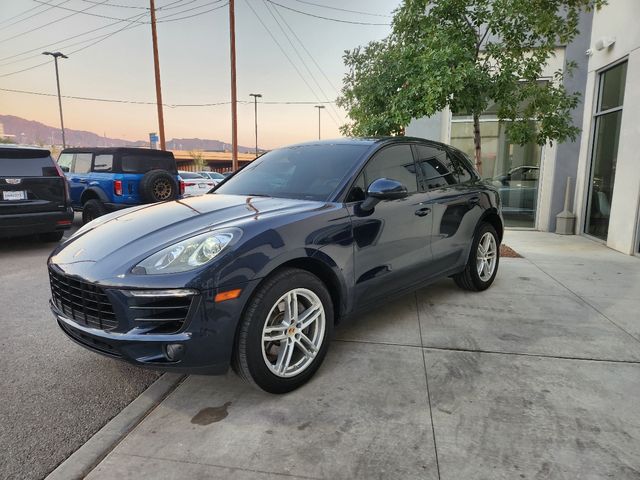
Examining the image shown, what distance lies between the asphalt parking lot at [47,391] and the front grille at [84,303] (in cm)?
55

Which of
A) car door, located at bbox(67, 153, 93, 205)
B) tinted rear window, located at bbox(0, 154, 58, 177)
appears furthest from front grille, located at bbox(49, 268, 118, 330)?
car door, located at bbox(67, 153, 93, 205)

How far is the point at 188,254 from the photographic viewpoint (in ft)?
8.07

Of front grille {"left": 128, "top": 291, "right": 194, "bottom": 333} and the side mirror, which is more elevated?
the side mirror

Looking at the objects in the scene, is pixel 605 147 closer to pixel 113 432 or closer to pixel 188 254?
pixel 188 254

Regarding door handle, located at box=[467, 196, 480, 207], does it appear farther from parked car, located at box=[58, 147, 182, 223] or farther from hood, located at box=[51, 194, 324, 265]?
parked car, located at box=[58, 147, 182, 223]

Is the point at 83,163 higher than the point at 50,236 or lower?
higher

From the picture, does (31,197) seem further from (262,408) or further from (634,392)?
(634,392)

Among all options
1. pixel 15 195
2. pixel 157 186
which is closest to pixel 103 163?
pixel 157 186

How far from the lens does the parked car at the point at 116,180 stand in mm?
9156

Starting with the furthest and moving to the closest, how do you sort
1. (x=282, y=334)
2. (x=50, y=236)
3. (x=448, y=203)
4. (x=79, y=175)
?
(x=79, y=175)
(x=50, y=236)
(x=448, y=203)
(x=282, y=334)

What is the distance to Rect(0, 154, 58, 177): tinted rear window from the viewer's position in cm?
670

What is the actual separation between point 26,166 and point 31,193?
419 mm

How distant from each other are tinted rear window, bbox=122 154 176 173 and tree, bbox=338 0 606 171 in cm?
497

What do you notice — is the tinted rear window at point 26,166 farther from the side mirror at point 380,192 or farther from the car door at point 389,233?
the side mirror at point 380,192
